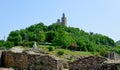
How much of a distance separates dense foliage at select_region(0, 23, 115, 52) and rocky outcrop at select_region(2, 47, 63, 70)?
55557 mm

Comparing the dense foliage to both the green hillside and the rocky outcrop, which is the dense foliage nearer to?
the green hillside

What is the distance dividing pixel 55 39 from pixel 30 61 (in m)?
79.0

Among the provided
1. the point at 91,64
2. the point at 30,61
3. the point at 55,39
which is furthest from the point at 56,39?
the point at 91,64

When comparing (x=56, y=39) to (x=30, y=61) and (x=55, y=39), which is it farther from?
(x=30, y=61)

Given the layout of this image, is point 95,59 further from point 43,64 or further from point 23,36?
point 23,36

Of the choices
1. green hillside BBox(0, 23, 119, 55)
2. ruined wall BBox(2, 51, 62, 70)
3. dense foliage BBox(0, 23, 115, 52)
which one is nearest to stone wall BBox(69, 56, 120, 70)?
ruined wall BBox(2, 51, 62, 70)

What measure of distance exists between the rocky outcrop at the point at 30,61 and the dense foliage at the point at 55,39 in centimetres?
5556

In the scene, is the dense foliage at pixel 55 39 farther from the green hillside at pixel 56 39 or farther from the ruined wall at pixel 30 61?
the ruined wall at pixel 30 61

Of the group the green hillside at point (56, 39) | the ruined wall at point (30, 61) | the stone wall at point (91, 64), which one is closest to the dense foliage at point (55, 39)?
the green hillside at point (56, 39)

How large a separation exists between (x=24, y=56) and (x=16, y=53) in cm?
95

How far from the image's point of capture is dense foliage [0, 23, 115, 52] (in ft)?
297

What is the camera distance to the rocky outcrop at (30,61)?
1822 centimetres

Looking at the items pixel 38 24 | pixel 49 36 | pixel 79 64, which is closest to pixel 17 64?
pixel 79 64

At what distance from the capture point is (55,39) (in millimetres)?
98438
